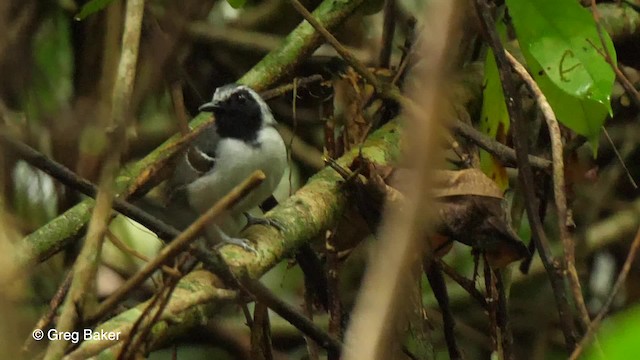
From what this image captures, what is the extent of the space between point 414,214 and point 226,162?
1801mm

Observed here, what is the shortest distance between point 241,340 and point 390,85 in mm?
964

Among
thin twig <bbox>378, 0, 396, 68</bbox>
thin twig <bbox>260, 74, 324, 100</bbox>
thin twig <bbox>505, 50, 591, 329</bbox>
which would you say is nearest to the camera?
thin twig <bbox>505, 50, 591, 329</bbox>

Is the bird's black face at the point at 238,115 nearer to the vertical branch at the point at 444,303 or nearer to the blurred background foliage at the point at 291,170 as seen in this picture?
the blurred background foliage at the point at 291,170

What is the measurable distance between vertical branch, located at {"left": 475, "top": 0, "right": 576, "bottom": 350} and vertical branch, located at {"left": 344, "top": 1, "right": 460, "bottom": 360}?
1.04 meters

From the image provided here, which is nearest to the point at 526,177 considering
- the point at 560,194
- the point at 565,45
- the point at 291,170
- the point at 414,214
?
the point at 560,194

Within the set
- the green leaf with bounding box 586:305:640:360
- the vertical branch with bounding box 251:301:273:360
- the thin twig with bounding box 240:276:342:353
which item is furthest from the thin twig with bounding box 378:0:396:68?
the green leaf with bounding box 586:305:640:360

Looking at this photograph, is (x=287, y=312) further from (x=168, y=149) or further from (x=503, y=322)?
(x=168, y=149)

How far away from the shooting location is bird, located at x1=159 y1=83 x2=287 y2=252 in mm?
2164

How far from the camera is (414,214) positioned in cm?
43

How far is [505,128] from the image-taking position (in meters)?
1.91

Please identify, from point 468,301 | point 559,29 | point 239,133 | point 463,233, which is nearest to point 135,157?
point 239,133

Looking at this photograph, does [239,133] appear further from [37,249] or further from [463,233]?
[463,233]

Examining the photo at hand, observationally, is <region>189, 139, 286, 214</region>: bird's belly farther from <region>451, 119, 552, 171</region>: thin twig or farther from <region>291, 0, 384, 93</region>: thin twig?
<region>451, 119, 552, 171</region>: thin twig

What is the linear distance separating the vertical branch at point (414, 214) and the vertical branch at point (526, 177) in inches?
41.1
